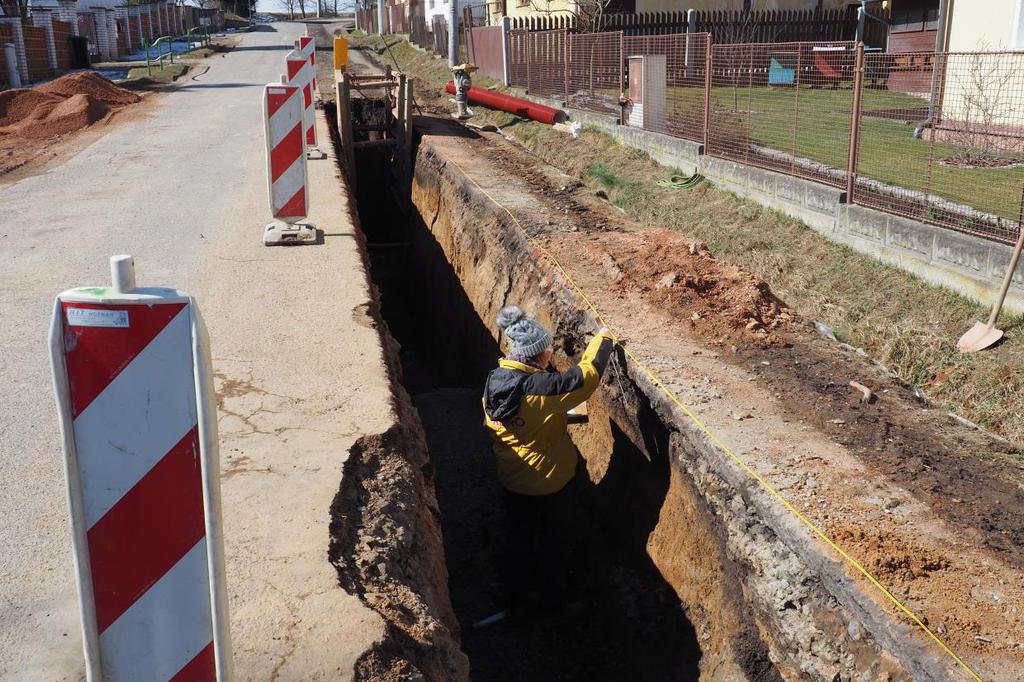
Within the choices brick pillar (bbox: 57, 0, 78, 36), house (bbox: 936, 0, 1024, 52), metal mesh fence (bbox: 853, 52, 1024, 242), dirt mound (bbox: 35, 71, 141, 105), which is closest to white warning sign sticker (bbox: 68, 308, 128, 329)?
metal mesh fence (bbox: 853, 52, 1024, 242)

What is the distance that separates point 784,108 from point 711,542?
25.1 feet

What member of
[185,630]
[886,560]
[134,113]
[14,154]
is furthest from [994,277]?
[134,113]

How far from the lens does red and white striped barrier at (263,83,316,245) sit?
A: 25.3ft

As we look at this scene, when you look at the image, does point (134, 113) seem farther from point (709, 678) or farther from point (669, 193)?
point (709, 678)

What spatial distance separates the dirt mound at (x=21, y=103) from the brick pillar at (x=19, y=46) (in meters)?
7.05

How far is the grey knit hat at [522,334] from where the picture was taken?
5750mm

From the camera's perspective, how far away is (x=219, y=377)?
17.5 ft

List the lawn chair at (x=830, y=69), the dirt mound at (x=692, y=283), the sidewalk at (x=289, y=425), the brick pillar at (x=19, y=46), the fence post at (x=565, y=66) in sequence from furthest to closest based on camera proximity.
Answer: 1. the brick pillar at (x=19, y=46)
2. the fence post at (x=565, y=66)
3. the lawn chair at (x=830, y=69)
4. the dirt mound at (x=692, y=283)
5. the sidewalk at (x=289, y=425)

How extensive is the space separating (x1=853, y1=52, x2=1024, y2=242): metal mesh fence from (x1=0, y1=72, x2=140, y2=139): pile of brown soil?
14.8m

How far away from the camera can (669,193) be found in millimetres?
11789

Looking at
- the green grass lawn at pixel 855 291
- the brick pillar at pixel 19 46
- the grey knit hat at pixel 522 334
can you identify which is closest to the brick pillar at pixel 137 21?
the brick pillar at pixel 19 46

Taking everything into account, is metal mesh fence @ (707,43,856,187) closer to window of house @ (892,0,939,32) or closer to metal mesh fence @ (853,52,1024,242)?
metal mesh fence @ (853,52,1024,242)

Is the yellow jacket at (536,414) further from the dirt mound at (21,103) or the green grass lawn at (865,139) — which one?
the dirt mound at (21,103)

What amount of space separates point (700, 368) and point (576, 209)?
4.74m
